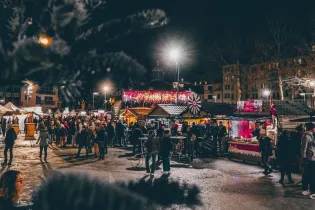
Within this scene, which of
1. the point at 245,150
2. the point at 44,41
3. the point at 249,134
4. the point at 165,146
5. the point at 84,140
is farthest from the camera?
the point at 249,134

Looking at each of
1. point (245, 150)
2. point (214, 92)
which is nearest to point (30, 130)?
point (245, 150)

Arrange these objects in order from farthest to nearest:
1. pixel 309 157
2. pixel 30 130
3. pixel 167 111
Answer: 1. pixel 30 130
2. pixel 167 111
3. pixel 309 157

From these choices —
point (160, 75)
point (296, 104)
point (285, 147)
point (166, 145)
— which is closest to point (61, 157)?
point (166, 145)

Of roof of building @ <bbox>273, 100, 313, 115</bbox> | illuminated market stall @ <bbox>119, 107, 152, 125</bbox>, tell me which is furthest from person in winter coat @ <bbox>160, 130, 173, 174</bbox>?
illuminated market stall @ <bbox>119, 107, 152, 125</bbox>

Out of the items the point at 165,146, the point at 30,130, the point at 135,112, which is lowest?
the point at 165,146

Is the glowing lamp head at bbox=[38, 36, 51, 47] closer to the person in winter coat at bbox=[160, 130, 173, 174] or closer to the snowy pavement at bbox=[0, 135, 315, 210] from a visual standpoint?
the snowy pavement at bbox=[0, 135, 315, 210]

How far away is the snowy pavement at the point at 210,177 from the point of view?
8.22 meters

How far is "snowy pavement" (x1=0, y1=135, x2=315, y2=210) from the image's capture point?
8221 mm

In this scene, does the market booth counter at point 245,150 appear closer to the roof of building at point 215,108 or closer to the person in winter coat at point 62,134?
the roof of building at point 215,108

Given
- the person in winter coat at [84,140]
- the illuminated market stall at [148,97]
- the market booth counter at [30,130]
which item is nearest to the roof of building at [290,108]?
the person in winter coat at [84,140]

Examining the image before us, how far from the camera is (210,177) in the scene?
11.5 m

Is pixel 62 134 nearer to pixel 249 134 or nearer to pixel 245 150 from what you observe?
pixel 245 150

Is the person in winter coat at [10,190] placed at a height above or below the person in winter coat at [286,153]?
above

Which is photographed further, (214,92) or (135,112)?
(214,92)
